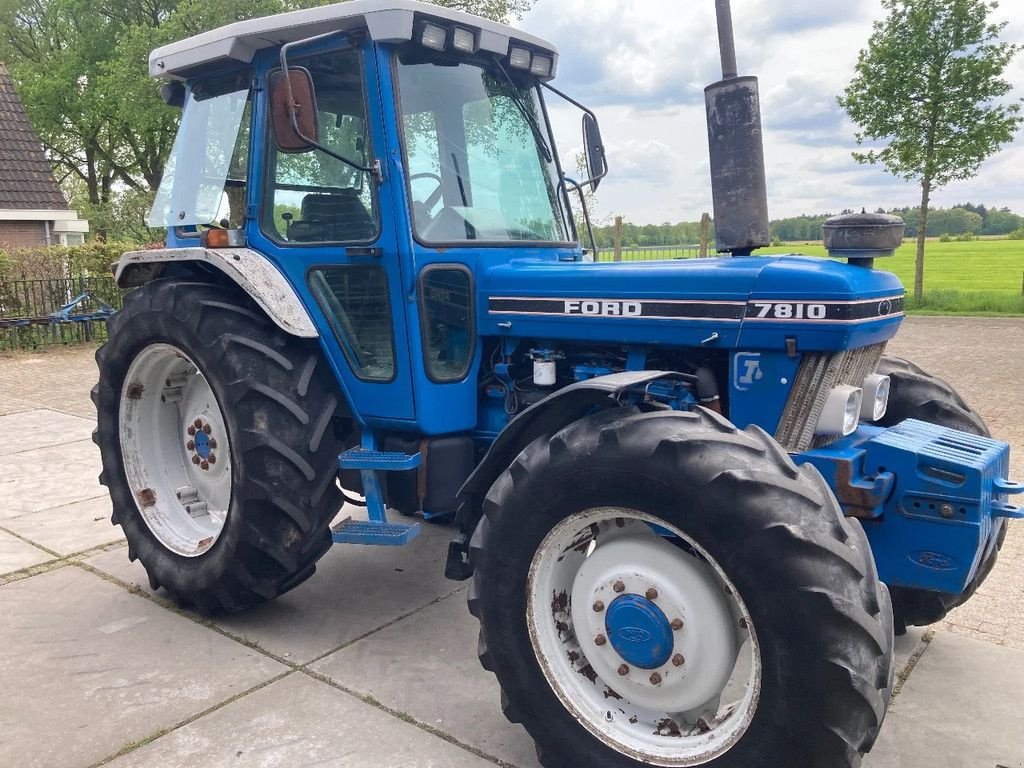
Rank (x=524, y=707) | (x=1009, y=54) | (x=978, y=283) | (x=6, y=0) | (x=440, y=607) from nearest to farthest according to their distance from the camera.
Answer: (x=524, y=707) → (x=440, y=607) → (x=1009, y=54) → (x=978, y=283) → (x=6, y=0)

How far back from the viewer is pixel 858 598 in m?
2.11

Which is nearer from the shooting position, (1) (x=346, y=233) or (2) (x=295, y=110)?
(2) (x=295, y=110)

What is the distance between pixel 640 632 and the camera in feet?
8.00

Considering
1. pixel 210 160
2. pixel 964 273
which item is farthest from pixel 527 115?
pixel 964 273

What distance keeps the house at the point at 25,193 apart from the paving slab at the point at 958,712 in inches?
762

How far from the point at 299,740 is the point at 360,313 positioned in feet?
5.56

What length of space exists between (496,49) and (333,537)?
223cm

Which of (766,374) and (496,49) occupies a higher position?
(496,49)

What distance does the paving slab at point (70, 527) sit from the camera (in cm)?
466

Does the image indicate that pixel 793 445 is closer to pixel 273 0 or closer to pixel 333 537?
pixel 333 537

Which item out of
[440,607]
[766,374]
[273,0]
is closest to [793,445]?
[766,374]

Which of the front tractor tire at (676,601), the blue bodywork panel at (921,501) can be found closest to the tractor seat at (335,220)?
the front tractor tire at (676,601)

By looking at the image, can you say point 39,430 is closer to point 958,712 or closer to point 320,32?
point 320,32

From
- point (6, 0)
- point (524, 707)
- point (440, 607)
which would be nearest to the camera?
point (524, 707)
